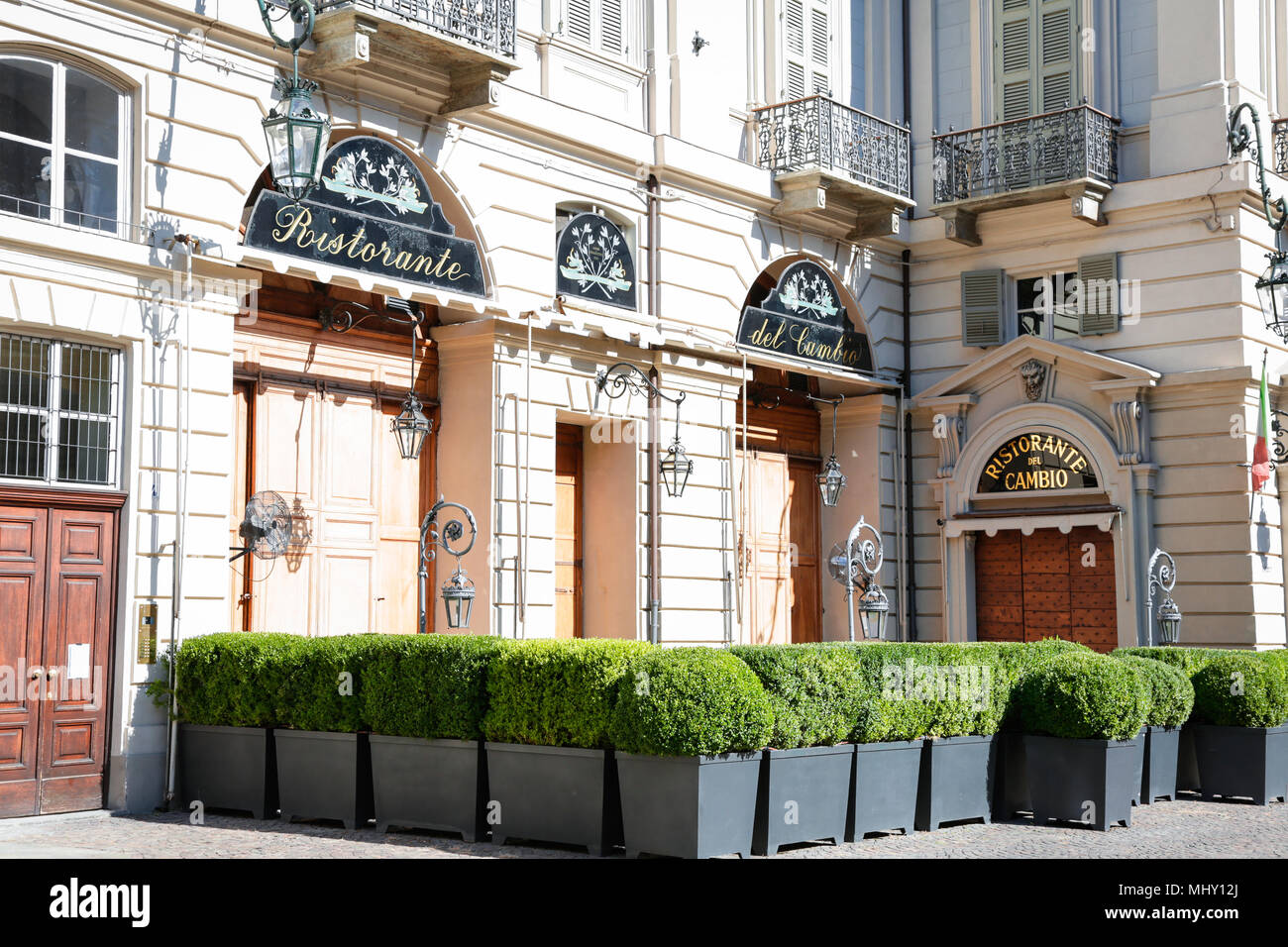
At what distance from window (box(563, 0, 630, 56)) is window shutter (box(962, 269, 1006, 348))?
6.71 metres

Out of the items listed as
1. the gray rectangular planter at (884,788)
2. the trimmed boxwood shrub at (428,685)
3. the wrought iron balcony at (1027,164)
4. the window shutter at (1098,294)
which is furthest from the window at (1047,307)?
the trimmed boxwood shrub at (428,685)

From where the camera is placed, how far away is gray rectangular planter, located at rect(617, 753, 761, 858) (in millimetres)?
10094

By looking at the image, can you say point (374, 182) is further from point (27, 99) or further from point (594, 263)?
point (27, 99)

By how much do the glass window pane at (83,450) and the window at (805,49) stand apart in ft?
37.6

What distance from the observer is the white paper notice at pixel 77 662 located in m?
13.0

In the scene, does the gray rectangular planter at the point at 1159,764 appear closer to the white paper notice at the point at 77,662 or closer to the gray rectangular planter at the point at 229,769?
the gray rectangular planter at the point at 229,769

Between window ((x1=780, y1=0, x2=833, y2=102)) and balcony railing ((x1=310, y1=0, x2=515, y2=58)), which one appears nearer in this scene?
balcony railing ((x1=310, y1=0, x2=515, y2=58))

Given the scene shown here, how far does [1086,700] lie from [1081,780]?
0.67m

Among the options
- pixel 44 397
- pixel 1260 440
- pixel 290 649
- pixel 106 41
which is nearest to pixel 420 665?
pixel 290 649

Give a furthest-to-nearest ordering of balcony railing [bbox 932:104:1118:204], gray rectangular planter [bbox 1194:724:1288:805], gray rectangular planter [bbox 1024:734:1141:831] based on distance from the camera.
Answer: balcony railing [bbox 932:104:1118:204], gray rectangular planter [bbox 1194:724:1288:805], gray rectangular planter [bbox 1024:734:1141:831]

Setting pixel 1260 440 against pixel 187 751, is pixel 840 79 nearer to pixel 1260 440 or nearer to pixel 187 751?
pixel 1260 440

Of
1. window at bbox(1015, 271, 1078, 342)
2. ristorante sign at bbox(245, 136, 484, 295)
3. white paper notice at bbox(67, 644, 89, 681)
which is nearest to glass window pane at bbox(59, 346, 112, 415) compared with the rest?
ristorante sign at bbox(245, 136, 484, 295)

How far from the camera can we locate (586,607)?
61.7ft

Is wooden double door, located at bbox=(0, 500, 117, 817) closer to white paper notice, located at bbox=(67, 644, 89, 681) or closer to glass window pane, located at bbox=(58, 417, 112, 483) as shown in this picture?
white paper notice, located at bbox=(67, 644, 89, 681)
